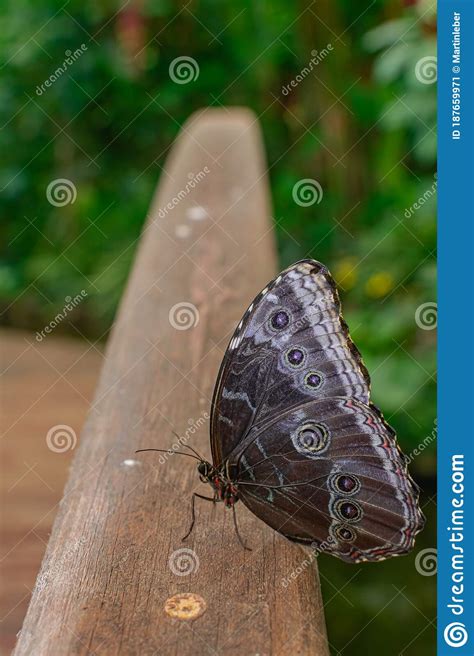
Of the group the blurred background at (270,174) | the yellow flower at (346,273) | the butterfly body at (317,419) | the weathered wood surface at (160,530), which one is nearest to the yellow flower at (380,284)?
the blurred background at (270,174)

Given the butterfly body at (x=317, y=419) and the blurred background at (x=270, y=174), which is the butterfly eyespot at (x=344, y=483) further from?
the blurred background at (x=270, y=174)

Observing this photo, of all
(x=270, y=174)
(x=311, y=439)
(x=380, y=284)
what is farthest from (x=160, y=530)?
(x=270, y=174)

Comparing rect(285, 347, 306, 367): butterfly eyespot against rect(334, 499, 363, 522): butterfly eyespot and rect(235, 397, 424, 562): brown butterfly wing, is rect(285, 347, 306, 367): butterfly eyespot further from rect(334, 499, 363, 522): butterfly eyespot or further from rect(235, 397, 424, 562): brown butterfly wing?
rect(334, 499, 363, 522): butterfly eyespot

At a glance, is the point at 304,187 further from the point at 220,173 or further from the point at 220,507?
the point at 220,507

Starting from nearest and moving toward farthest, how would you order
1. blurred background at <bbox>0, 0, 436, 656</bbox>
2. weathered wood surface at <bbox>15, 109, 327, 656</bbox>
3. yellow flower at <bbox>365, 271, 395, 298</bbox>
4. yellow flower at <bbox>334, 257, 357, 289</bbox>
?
1. weathered wood surface at <bbox>15, 109, 327, 656</bbox>
2. blurred background at <bbox>0, 0, 436, 656</bbox>
3. yellow flower at <bbox>365, 271, 395, 298</bbox>
4. yellow flower at <bbox>334, 257, 357, 289</bbox>

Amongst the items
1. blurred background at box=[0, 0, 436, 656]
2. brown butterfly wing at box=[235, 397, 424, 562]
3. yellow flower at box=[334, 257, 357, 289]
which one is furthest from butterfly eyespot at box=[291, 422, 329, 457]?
yellow flower at box=[334, 257, 357, 289]
